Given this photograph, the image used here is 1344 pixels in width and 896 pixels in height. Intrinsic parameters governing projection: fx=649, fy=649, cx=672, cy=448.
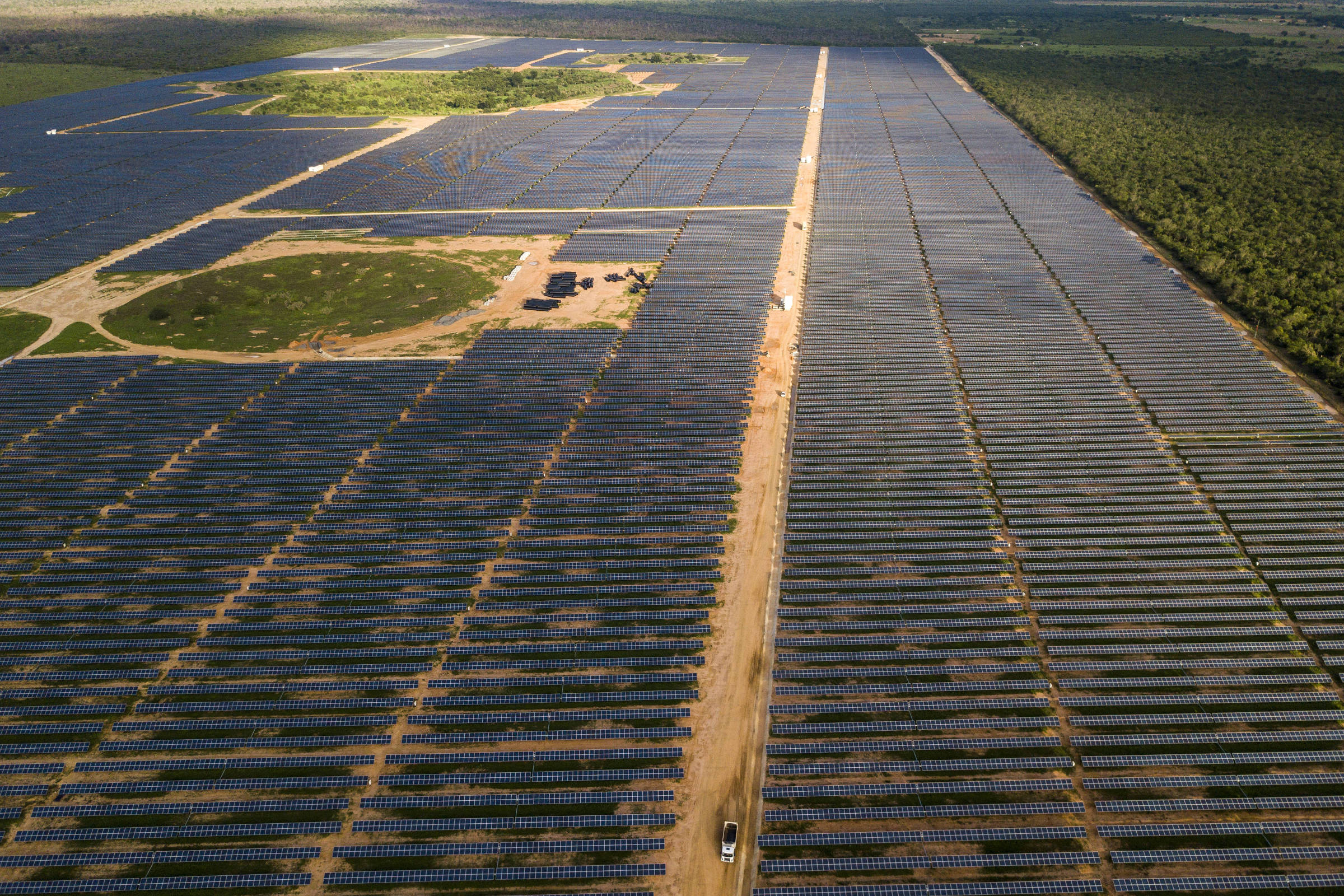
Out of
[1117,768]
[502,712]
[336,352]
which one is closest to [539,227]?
[336,352]

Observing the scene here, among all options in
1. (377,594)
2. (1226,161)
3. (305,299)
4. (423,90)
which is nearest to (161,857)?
(377,594)

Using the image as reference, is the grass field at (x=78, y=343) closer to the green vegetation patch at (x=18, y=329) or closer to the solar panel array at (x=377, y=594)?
the green vegetation patch at (x=18, y=329)

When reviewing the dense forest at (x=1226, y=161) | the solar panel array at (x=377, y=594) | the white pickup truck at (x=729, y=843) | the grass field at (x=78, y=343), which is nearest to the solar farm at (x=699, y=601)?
the solar panel array at (x=377, y=594)

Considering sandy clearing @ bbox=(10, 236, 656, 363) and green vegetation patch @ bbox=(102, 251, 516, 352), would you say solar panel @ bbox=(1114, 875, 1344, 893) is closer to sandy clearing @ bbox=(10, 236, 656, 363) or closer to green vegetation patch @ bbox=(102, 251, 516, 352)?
sandy clearing @ bbox=(10, 236, 656, 363)

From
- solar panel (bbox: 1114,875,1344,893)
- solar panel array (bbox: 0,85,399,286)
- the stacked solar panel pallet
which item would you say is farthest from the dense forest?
solar panel array (bbox: 0,85,399,286)

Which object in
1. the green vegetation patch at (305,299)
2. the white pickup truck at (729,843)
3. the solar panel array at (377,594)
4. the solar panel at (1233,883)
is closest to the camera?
the solar panel at (1233,883)

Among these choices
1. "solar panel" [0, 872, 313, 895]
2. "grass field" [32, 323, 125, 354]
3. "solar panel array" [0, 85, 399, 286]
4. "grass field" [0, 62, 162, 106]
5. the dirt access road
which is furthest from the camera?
"grass field" [0, 62, 162, 106]
